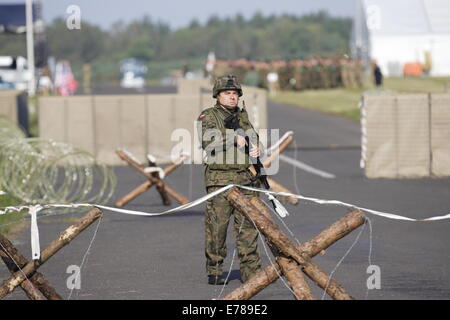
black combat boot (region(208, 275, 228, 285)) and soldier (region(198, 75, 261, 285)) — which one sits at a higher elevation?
soldier (region(198, 75, 261, 285))

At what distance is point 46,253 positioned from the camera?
387 inches

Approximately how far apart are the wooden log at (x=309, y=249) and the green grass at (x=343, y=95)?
127 ft

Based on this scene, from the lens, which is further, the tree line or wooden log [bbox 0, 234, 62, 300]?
the tree line

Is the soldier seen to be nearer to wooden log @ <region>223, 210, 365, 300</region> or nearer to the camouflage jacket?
the camouflage jacket

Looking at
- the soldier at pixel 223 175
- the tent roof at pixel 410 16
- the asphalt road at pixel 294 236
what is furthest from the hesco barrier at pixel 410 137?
the tent roof at pixel 410 16

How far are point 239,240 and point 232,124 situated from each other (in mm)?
1049

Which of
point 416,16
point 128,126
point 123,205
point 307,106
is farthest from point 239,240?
point 416,16

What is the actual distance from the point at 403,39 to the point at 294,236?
61414mm

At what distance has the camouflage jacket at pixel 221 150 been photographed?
11703 mm

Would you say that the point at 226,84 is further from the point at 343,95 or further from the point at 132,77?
the point at 132,77

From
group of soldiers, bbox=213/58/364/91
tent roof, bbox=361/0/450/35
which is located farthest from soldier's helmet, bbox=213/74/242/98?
group of soldiers, bbox=213/58/364/91

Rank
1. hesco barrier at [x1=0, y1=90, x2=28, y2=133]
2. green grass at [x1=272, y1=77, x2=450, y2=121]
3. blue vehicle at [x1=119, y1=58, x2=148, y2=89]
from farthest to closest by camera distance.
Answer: blue vehicle at [x1=119, y1=58, x2=148, y2=89]
green grass at [x1=272, y1=77, x2=450, y2=121]
hesco barrier at [x1=0, y1=90, x2=28, y2=133]

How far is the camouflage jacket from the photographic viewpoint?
38.4 ft

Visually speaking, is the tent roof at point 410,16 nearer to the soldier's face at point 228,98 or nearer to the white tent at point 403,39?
the white tent at point 403,39
